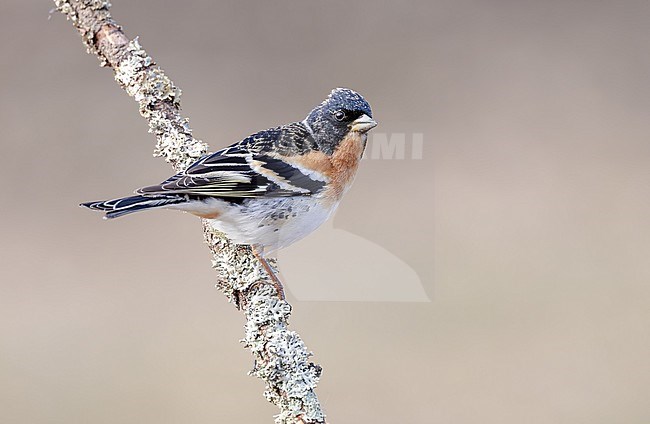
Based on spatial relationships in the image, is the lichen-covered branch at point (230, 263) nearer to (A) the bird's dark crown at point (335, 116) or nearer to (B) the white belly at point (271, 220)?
(B) the white belly at point (271, 220)

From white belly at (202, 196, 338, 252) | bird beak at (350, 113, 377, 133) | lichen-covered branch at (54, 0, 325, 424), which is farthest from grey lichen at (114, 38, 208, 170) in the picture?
bird beak at (350, 113, 377, 133)

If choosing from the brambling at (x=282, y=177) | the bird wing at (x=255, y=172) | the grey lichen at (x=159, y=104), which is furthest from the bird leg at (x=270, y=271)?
the grey lichen at (x=159, y=104)

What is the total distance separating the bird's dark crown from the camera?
5.45 ft

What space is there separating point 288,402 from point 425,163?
4035 millimetres

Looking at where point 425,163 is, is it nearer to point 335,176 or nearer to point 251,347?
point 335,176

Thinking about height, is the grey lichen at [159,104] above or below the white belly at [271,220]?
above

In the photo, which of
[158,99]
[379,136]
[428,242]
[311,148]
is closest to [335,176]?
[311,148]

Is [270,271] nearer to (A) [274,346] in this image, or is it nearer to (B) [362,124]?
(A) [274,346]

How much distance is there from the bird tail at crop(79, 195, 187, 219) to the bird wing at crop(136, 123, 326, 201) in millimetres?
37

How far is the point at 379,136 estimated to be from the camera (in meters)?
2.43

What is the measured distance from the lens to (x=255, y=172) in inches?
64.9

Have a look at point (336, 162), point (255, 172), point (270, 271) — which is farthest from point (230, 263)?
point (336, 162)

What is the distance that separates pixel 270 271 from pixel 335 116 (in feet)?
1.19

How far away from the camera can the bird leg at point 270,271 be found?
1564 millimetres
